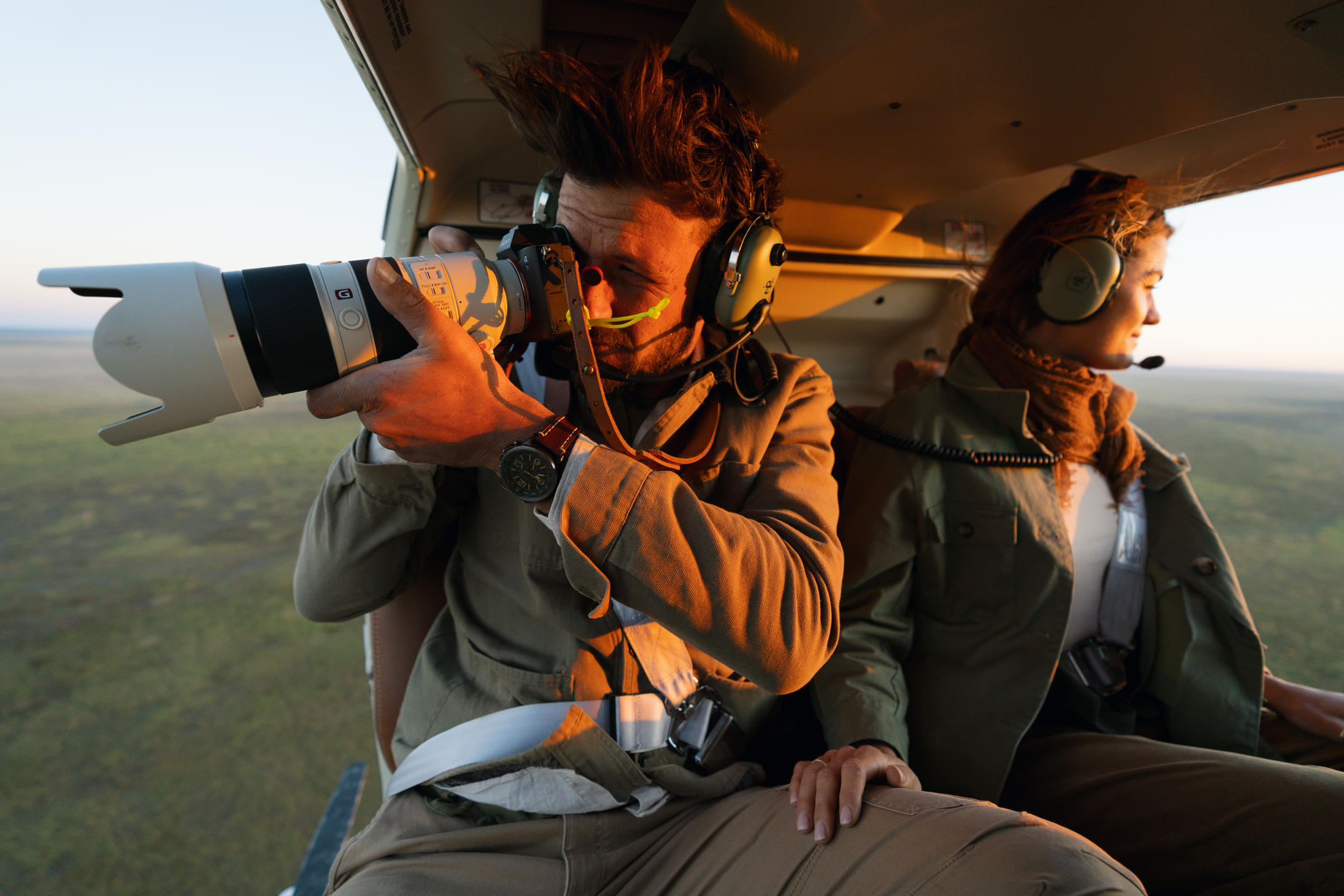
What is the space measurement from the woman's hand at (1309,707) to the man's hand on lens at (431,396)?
1738 millimetres

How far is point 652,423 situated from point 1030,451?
85 centimetres

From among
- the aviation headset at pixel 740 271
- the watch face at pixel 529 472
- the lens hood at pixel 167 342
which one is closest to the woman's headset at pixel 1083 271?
the aviation headset at pixel 740 271

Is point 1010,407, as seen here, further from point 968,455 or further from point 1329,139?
point 1329,139

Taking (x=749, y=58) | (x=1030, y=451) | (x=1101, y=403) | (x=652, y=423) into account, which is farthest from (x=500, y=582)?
(x=1101, y=403)

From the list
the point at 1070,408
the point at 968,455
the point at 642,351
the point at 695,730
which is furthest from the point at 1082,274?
the point at 695,730

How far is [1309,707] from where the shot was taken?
4.35 feet

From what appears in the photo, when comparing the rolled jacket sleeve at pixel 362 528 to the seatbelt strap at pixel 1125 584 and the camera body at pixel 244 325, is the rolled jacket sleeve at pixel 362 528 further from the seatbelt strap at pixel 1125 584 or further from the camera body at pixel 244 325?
the seatbelt strap at pixel 1125 584

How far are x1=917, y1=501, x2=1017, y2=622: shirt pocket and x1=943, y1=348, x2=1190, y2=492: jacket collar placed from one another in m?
0.20

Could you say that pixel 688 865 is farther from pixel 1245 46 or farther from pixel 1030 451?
pixel 1245 46

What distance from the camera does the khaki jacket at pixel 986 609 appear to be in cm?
123

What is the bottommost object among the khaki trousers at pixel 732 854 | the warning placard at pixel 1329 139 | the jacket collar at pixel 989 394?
the khaki trousers at pixel 732 854

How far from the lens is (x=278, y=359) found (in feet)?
2.18

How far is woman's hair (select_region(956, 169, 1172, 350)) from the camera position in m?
1.29

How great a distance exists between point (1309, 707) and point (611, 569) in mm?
1615
